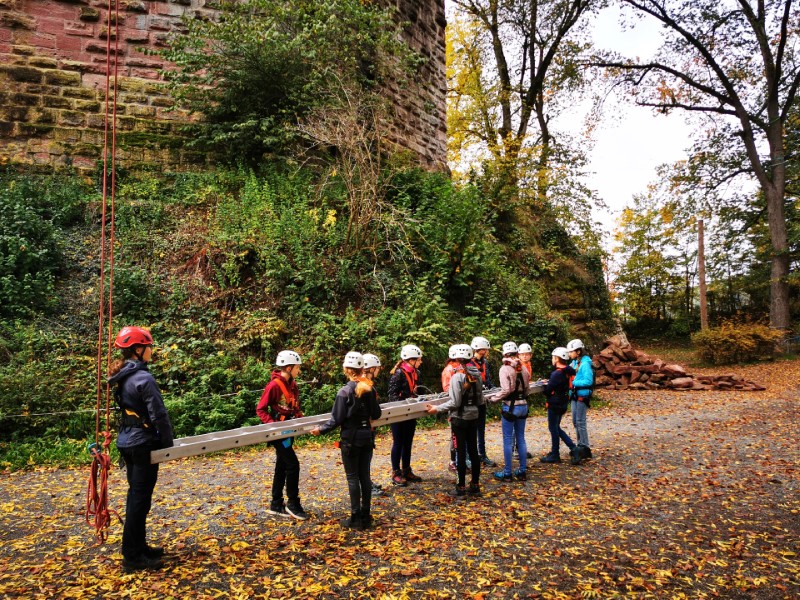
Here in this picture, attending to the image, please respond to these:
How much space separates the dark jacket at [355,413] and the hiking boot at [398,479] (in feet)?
5.54

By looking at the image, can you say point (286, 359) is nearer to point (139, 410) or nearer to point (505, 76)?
point (139, 410)

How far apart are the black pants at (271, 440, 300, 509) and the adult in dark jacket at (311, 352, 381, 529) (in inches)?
17.8

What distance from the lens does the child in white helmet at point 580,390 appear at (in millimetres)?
7344

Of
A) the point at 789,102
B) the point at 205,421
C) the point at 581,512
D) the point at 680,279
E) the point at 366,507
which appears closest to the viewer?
the point at 366,507

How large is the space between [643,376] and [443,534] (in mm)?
12852

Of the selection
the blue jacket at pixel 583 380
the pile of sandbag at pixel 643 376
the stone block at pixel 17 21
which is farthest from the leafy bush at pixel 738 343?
the stone block at pixel 17 21

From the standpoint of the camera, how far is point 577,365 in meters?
7.49

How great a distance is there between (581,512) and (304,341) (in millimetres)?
6089

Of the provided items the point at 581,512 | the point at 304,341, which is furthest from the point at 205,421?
the point at 581,512

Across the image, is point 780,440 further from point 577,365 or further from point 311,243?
point 311,243

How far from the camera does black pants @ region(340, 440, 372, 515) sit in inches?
200

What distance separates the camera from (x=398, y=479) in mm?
6574

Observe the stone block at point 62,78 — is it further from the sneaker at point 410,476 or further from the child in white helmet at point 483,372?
the sneaker at point 410,476

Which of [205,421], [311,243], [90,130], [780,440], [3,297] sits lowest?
[780,440]
